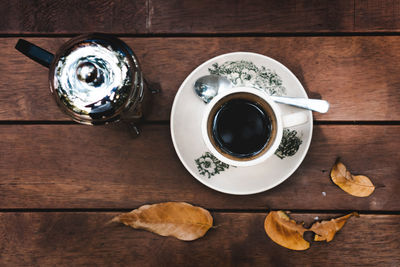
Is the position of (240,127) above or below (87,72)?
below

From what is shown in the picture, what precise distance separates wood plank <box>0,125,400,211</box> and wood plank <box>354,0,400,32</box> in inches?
7.4

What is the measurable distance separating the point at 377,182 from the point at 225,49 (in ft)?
1.24

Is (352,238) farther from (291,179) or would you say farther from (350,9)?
(350,9)

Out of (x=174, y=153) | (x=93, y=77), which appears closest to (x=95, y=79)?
(x=93, y=77)

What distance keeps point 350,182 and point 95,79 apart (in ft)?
1.57

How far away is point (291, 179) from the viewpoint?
2.04 feet

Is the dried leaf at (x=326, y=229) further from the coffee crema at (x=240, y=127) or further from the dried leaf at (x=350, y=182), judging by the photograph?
the coffee crema at (x=240, y=127)

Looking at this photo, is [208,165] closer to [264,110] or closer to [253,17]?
[264,110]

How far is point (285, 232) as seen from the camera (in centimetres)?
62

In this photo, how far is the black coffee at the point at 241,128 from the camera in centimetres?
56

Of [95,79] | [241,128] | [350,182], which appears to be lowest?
[350,182]

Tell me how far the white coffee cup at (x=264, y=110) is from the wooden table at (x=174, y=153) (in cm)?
12

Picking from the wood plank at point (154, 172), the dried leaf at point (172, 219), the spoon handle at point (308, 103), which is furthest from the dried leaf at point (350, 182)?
the dried leaf at point (172, 219)

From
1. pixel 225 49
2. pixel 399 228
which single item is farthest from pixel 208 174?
pixel 399 228
